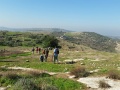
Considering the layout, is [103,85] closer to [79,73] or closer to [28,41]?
[79,73]

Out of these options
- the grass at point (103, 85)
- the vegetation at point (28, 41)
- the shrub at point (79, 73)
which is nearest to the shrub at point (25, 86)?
the grass at point (103, 85)

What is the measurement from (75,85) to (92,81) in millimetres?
1993

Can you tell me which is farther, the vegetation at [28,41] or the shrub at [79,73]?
the vegetation at [28,41]

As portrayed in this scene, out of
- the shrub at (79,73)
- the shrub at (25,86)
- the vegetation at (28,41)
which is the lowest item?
the vegetation at (28,41)

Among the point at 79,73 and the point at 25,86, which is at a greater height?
the point at 25,86

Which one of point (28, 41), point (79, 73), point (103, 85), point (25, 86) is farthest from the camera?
point (28, 41)

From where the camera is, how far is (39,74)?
880 inches

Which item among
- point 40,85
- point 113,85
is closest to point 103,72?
point 113,85

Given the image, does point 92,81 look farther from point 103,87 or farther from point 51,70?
point 51,70

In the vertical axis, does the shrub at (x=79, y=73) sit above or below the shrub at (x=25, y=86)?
below

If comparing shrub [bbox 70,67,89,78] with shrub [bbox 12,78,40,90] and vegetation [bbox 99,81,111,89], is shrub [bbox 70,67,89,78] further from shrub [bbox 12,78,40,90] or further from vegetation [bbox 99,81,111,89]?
shrub [bbox 12,78,40,90]

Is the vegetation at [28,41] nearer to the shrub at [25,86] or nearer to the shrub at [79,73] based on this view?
the shrub at [79,73]

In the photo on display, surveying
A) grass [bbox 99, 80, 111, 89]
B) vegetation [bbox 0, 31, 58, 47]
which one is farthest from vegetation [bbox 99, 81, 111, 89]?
vegetation [bbox 0, 31, 58, 47]

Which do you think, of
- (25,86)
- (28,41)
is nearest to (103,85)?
(25,86)
